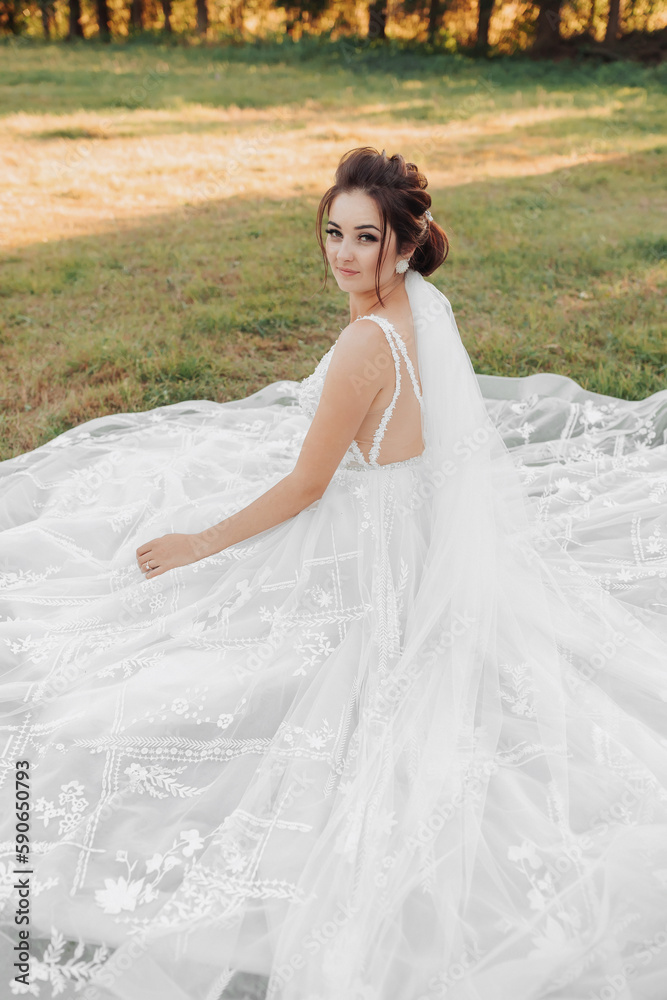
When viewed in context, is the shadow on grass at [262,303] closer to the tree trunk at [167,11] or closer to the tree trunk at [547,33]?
the tree trunk at [547,33]

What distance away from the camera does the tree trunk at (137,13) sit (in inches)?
1011

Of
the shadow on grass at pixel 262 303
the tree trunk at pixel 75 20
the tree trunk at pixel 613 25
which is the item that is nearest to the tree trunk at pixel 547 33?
the tree trunk at pixel 613 25

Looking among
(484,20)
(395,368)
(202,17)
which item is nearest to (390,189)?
(395,368)

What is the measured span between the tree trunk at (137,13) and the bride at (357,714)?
2837cm

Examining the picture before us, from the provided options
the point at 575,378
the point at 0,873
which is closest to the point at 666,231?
the point at 575,378

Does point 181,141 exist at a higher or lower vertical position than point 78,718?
higher

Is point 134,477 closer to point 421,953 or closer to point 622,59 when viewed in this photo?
point 421,953

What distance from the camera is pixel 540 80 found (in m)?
16.1

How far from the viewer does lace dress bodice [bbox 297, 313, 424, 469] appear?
2506 millimetres

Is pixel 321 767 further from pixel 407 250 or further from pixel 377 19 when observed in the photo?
pixel 377 19

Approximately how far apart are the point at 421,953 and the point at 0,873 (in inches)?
44.2

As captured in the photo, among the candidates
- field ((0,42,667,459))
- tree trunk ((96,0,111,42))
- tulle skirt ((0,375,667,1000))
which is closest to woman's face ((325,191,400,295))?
tulle skirt ((0,375,667,1000))

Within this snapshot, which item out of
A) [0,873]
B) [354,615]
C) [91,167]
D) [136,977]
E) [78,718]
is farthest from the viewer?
[91,167]

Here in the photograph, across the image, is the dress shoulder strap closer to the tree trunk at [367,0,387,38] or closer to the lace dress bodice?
the lace dress bodice
